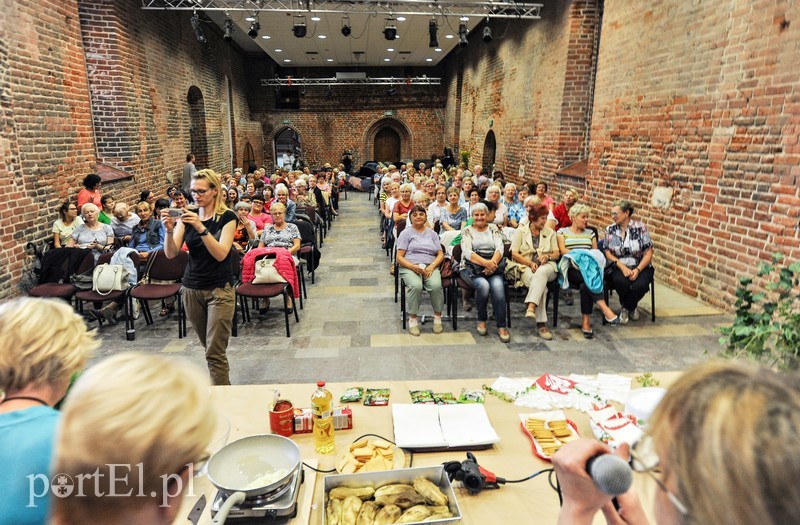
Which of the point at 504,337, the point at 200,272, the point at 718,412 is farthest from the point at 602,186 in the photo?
the point at 718,412

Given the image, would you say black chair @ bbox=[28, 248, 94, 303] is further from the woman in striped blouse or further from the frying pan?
the woman in striped blouse

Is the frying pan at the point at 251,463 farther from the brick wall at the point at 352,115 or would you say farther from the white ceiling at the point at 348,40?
the brick wall at the point at 352,115

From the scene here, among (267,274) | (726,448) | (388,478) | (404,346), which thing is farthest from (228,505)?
(267,274)

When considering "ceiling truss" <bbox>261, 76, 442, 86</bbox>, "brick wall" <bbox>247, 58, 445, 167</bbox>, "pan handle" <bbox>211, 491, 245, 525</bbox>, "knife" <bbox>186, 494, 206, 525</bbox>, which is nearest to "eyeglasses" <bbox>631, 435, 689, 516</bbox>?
"pan handle" <bbox>211, 491, 245, 525</bbox>

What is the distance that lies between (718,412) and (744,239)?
503 centimetres

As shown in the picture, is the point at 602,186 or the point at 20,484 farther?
the point at 602,186

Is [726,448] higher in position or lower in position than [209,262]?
higher

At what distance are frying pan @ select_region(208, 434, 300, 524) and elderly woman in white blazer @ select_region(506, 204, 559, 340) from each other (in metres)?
3.60

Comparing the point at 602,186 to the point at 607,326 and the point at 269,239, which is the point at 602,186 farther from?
the point at 269,239

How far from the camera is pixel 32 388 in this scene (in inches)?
50.6

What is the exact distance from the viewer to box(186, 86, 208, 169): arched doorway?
1288 centimetres

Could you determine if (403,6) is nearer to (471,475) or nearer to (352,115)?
(352,115)

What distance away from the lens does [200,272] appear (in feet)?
10.3

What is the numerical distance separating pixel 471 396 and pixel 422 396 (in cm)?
22
